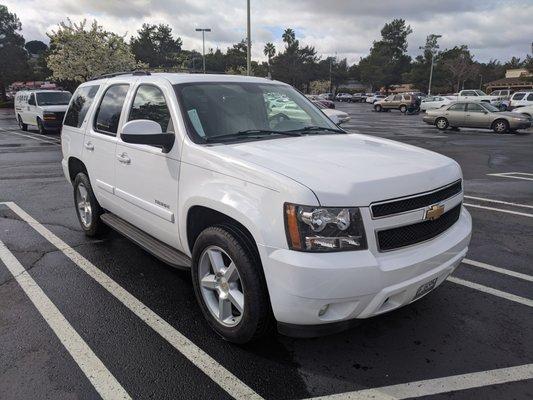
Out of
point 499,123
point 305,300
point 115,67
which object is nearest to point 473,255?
point 305,300

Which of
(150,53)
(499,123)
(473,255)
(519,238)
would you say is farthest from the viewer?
(150,53)

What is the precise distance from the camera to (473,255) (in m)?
5.11

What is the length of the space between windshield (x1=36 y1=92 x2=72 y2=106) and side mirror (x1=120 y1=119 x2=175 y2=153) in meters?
18.9

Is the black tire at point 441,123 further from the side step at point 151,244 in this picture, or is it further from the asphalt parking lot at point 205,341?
the side step at point 151,244

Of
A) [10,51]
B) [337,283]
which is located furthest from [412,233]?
[10,51]

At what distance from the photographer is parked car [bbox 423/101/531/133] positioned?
21562 mm

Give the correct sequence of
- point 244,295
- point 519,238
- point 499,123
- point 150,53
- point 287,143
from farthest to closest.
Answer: point 150,53, point 499,123, point 519,238, point 287,143, point 244,295

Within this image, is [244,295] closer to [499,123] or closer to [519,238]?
[519,238]

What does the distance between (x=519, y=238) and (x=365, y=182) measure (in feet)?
13.1

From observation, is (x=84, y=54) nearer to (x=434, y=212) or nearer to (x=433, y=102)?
(x=433, y=102)

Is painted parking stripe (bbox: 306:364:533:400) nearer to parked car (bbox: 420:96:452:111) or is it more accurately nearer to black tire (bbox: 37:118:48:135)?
black tire (bbox: 37:118:48:135)

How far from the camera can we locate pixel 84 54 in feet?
123

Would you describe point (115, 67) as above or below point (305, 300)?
above

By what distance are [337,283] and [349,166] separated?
809mm
